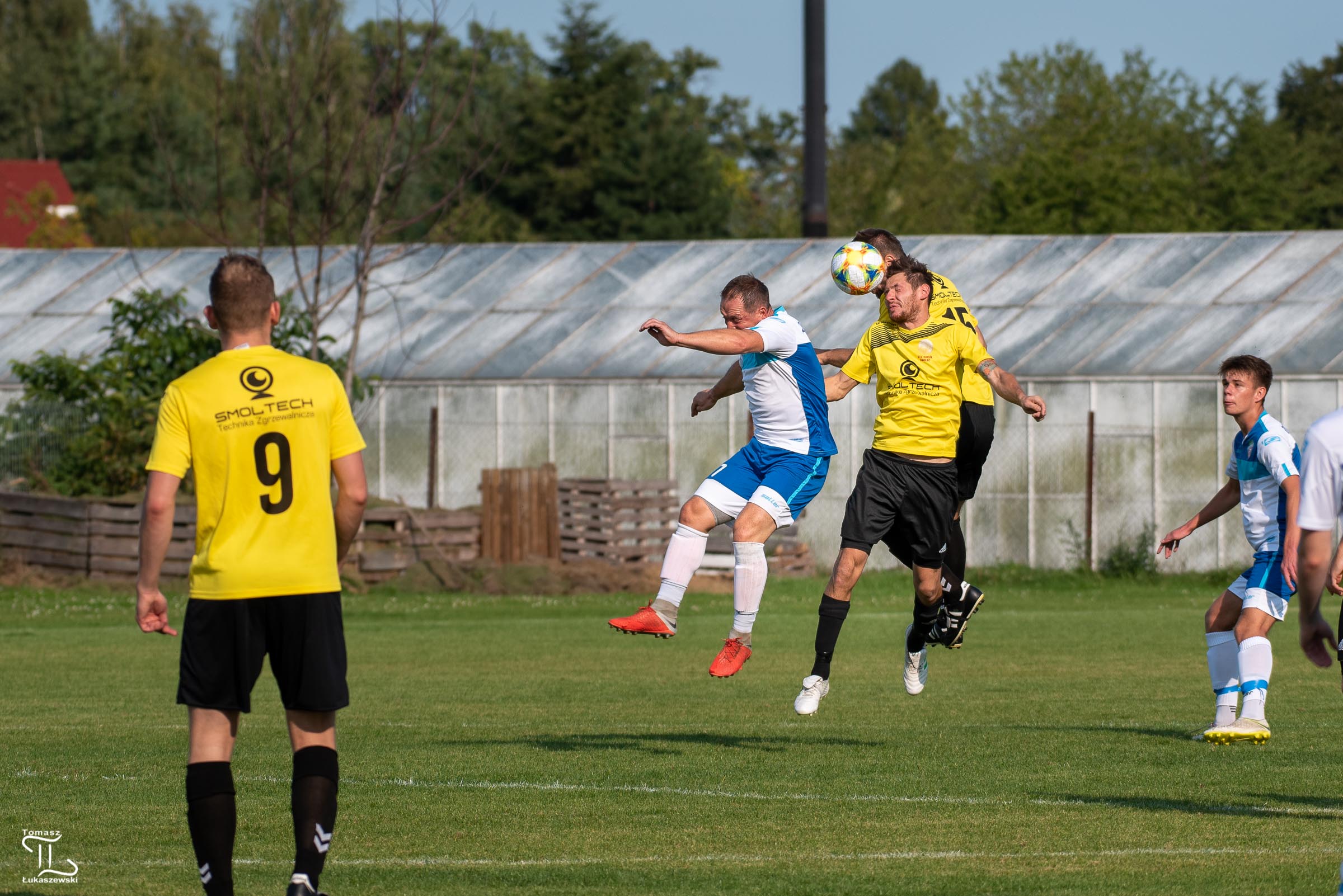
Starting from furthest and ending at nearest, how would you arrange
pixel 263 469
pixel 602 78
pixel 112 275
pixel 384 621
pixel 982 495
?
pixel 602 78
pixel 112 275
pixel 982 495
pixel 384 621
pixel 263 469

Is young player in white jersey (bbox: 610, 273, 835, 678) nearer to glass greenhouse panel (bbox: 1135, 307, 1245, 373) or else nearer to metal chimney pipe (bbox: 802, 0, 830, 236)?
glass greenhouse panel (bbox: 1135, 307, 1245, 373)

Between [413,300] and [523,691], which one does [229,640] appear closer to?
[523,691]

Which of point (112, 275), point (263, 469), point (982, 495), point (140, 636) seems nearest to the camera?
point (263, 469)

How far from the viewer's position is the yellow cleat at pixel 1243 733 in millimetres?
10203

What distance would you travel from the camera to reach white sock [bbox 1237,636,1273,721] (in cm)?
1027

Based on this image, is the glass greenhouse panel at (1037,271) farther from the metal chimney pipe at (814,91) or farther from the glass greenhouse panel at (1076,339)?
the metal chimney pipe at (814,91)

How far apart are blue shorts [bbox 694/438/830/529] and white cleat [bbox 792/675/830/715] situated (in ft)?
3.13

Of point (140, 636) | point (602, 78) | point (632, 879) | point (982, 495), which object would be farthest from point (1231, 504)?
point (602, 78)

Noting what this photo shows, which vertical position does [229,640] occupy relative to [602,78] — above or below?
below

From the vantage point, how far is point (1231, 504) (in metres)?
10.6

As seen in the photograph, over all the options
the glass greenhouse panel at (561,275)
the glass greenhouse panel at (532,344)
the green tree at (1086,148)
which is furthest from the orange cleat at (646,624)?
the green tree at (1086,148)

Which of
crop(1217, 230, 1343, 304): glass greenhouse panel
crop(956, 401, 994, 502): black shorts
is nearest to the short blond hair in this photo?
crop(956, 401, 994, 502): black shorts

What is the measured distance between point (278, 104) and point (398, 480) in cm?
760

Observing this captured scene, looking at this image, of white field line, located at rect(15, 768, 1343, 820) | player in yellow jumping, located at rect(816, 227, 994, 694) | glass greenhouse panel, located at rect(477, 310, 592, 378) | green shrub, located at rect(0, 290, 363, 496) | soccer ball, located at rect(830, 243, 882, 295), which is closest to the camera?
white field line, located at rect(15, 768, 1343, 820)
